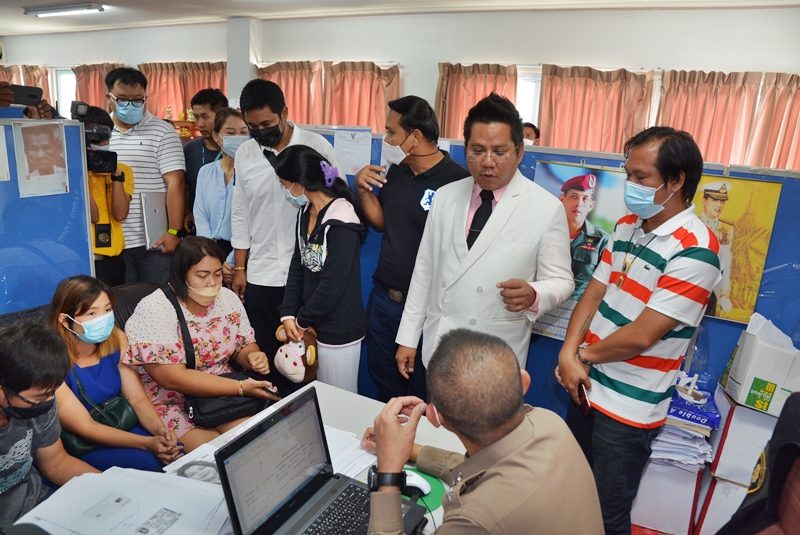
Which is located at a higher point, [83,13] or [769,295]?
[83,13]

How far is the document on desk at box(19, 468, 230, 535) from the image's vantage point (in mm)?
1155

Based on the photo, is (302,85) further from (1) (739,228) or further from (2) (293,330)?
(1) (739,228)

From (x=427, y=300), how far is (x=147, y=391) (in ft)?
3.73

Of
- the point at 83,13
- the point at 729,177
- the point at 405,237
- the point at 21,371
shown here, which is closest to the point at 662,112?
the point at 729,177

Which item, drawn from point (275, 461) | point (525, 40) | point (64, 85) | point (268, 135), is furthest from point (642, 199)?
point (64, 85)

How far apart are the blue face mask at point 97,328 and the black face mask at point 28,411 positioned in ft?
1.49

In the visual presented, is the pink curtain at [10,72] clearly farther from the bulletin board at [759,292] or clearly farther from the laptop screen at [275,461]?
the laptop screen at [275,461]

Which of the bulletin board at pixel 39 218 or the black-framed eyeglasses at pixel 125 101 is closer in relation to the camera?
the bulletin board at pixel 39 218

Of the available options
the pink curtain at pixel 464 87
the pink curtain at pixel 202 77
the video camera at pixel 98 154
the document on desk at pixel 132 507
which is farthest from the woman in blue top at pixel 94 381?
the pink curtain at pixel 202 77

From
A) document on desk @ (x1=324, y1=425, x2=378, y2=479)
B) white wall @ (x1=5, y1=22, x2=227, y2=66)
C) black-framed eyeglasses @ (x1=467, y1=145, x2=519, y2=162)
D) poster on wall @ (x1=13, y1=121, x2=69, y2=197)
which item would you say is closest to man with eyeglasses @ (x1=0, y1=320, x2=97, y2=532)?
document on desk @ (x1=324, y1=425, x2=378, y2=479)

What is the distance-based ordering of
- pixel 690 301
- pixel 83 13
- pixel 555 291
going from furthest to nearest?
pixel 83 13
pixel 555 291
pixel 690 301

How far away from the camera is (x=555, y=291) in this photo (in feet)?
6.03

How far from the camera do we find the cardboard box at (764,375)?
6.03 ft

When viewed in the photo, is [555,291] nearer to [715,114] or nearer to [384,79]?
[715,114]
